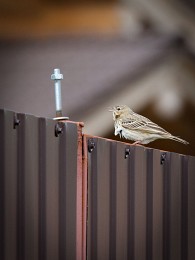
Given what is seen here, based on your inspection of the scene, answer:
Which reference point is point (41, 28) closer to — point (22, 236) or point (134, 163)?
point (134, 163)

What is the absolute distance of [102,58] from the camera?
8.73 metres

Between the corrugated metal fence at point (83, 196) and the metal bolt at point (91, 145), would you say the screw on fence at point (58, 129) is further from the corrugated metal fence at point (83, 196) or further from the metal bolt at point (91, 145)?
the metal bolt at point (91, 145)

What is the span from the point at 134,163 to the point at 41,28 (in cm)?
371

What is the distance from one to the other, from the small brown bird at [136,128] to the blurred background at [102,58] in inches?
16.7

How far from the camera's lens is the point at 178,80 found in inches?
339

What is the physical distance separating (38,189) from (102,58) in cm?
465

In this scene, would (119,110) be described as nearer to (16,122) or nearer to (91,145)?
(91,145)

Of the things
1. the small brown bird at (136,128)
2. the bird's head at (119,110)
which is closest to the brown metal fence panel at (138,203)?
the small brown bird at (136,128)

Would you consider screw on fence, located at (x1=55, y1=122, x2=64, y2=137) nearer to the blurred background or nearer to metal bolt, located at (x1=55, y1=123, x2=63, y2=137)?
metal bolt, located at (x1=55, y1=123, x2=63, y2=137)

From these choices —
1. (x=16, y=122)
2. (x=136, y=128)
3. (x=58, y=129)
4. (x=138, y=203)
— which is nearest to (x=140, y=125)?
(x=136, y=128)

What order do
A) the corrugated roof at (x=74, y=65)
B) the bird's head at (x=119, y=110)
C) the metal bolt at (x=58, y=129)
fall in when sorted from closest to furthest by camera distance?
the metal bolt at (x=58, y=129)
the bird's head at (x=119, y=110)
the corrugated roof at (x=74, y=65)

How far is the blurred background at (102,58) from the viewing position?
8164 millimetres

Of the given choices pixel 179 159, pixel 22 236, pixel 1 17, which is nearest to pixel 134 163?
pixel 179 159

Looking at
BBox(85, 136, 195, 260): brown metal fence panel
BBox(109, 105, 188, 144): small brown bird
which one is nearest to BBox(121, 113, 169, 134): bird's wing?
BBox(109, 105, 188, 144): small brown bird
